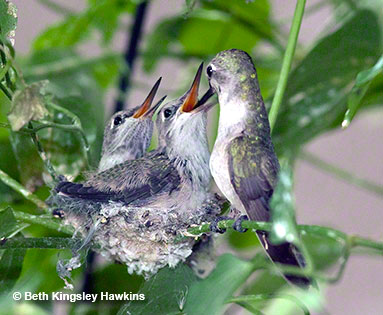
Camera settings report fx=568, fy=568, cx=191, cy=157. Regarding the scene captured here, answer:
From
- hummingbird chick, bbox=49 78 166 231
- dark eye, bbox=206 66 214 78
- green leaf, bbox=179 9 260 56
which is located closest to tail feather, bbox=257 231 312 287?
dark eye, bbox=206 66 214 78

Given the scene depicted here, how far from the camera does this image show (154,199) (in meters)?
1.23

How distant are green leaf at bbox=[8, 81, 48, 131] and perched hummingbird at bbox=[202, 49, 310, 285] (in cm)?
32

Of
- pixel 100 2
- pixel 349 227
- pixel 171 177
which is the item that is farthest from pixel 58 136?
pixel 349 227

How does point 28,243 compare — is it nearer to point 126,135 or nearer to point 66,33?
point 126,135

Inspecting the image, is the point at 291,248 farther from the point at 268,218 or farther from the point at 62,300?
the point at 62,300

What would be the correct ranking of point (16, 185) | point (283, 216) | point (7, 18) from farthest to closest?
1. point (16, 185)
2. point (7, 18)
3. point (283, 216)

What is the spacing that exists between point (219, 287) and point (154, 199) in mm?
532

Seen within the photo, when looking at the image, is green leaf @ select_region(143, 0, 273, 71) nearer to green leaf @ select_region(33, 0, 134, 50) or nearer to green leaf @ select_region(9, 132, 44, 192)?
green leaf @ select_region(33, 0, 134, 50)

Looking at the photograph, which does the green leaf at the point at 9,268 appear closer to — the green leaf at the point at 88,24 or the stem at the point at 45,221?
the stem at the point at 45,221

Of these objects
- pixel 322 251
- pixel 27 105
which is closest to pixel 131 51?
pixel 322 251

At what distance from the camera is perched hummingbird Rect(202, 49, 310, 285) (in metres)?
0.81

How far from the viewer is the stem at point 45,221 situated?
93cm

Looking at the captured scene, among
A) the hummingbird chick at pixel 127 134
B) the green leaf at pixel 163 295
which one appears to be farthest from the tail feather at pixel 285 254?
the hummingbird chick at pixel 127 134

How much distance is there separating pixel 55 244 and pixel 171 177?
412 mm
